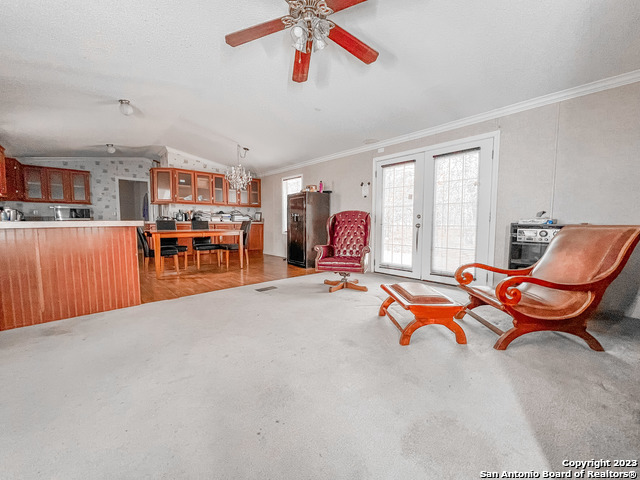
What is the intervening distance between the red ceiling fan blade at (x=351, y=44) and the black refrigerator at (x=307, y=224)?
313cm

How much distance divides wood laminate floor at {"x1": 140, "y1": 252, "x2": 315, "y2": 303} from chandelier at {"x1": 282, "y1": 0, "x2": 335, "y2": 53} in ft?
9.66

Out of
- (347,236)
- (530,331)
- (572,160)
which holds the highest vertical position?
(572,160)

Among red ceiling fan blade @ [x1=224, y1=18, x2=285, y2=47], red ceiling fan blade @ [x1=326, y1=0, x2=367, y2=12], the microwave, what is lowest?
the microwave

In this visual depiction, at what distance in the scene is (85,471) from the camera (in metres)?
0.97

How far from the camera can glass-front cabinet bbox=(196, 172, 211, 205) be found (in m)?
6.45

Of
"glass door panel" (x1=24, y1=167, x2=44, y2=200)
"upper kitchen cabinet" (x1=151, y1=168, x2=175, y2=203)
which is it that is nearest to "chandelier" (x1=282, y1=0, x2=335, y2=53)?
"upper kitchen cabinet" (x1=151, y1=168, x2=175, y2=203)

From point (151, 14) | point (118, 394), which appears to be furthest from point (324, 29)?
point (118, 394)

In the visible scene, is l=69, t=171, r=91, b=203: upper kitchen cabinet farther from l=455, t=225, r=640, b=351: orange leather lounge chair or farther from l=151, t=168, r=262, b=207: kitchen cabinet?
l=455, t=225, r=640, b=351: orange leather lounge chair

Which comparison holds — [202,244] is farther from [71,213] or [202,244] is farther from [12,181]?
[12,181]

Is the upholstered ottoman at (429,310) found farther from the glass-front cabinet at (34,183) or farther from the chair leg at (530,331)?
the glass-front cabinet at (34,183)

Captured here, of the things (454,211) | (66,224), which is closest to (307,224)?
(454,211)

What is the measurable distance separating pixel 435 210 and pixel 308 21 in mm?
2935

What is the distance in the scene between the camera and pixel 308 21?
1.64 m

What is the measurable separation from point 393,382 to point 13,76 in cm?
456
